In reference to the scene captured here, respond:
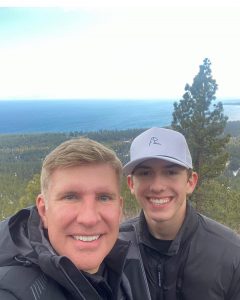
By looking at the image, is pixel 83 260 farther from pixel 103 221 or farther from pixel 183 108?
pixel 183 108

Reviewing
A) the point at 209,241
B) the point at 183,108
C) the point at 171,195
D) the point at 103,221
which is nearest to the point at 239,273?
the point at 209,241

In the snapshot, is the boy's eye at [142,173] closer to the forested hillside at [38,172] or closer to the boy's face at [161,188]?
the boy's face at [161,188]

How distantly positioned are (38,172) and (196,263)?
72220mm

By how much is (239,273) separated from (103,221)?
54.3 inches

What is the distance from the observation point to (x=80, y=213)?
1.95 metres

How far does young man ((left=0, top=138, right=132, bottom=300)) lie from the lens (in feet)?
5.66

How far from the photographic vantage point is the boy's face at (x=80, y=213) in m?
1.94

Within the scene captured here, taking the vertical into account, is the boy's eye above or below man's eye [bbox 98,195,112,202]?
below

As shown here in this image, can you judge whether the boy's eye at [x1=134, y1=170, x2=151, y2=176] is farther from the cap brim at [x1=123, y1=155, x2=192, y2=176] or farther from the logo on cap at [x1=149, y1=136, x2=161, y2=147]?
the logo on cap at [x1=149, y1=136, x2=161, y2=147]

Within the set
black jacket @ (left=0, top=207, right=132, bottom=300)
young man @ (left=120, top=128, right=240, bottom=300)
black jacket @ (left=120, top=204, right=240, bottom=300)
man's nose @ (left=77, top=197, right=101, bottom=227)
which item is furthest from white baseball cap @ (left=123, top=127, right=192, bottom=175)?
black jacket @ (left=0, top=207, right=132, bottom=300)

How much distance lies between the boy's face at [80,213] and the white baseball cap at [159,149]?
2.95 feet

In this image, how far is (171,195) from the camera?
9.85 ft

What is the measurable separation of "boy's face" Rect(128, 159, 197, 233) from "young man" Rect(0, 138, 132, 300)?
843 millimetres

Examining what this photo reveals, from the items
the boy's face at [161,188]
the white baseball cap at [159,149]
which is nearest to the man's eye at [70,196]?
the white baseball cap at [159,149]
